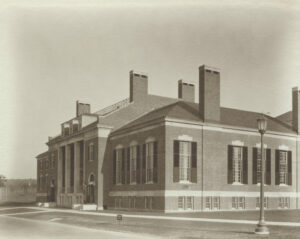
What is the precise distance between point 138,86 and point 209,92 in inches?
381

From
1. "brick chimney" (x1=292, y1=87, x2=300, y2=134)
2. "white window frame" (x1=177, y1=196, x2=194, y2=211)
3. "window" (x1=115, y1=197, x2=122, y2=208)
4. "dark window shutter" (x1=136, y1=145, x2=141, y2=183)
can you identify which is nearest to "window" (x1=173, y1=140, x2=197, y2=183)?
"white window frame" (x1=177, y1=196, x2=194, y2=211)

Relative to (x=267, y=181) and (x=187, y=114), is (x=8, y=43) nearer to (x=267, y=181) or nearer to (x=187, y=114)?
(x=187, y=114)

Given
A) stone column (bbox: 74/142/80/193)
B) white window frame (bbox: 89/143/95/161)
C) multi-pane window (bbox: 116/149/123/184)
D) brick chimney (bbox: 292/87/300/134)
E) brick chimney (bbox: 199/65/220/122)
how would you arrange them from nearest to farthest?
brick chimney (bbox: 199/65/220/122) < multi-pane window (bbox: 116/149/123/184) < brick chimney (bbox: 292/87/300/134) < white window frame (bbox: 89/143/95/161) < stone column (bbox: 74/142/80/193)

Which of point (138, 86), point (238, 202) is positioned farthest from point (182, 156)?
point (138, 86)

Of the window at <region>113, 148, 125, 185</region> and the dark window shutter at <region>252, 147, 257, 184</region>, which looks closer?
the dark window shutter at <region>252, 147, 257, 184</region>

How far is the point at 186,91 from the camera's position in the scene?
47094mm

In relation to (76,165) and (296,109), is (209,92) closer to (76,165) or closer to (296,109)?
(296,109)

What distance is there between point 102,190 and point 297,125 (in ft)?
57.3

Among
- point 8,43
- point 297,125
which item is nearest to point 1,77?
point 8,43

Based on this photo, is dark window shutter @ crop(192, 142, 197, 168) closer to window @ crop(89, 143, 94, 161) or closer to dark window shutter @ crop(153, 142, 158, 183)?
dark window shutter @ crop(153, 142, 158, 183)

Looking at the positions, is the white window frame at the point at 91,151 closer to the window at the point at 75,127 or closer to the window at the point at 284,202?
the window at the point at 75,127

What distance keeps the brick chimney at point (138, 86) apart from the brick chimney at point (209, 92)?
8.96m

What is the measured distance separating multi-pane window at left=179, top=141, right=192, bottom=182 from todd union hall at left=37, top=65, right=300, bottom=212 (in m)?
0.07

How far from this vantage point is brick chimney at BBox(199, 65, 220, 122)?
3422cm
